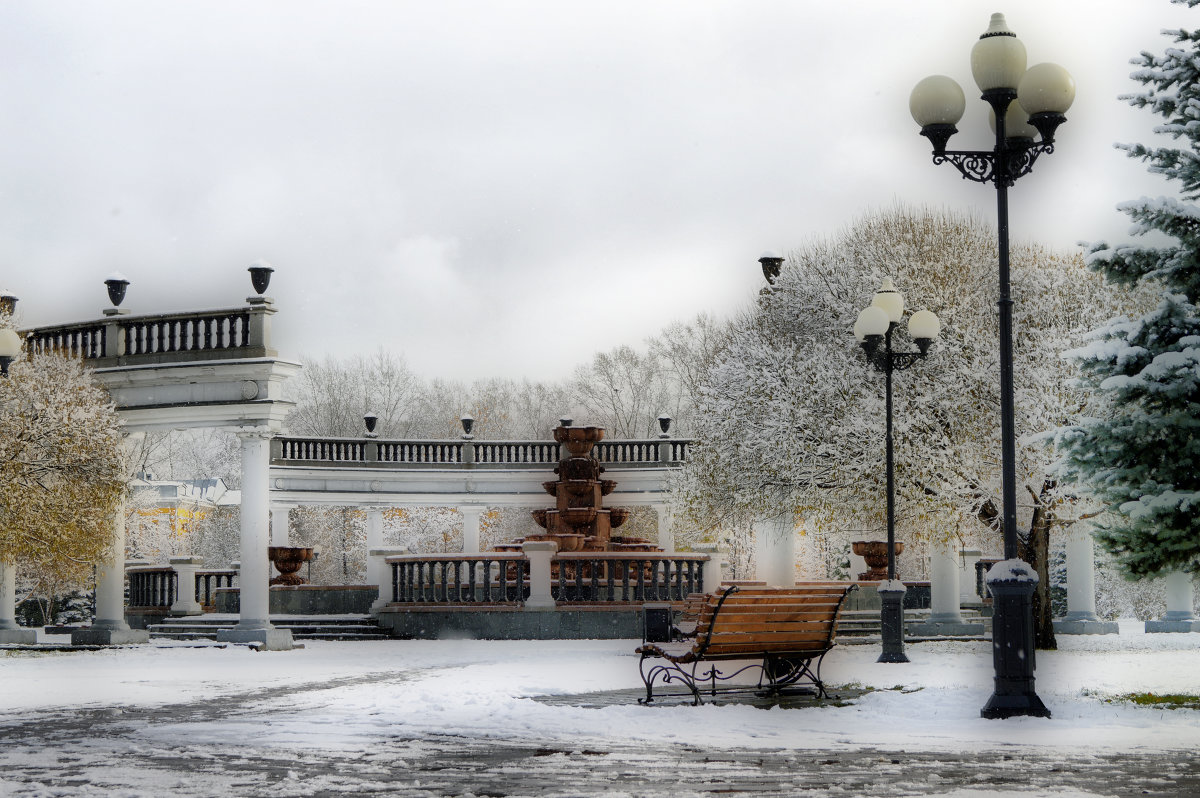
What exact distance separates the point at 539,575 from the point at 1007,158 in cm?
1731

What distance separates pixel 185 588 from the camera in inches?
1288

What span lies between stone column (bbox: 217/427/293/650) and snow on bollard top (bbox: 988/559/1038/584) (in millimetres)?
17509

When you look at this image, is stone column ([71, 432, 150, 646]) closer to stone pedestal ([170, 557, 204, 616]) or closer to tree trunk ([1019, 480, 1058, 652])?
stone pedestal ([170, 557, 204, 616])

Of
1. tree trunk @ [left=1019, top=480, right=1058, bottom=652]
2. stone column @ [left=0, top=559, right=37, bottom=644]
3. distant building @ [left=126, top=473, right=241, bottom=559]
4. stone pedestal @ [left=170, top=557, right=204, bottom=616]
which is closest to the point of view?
tree trunk @ [left=1019, top=480, right=1058, bottom=652]

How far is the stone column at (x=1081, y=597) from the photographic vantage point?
29.4 m

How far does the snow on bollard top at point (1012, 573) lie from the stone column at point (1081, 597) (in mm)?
18423

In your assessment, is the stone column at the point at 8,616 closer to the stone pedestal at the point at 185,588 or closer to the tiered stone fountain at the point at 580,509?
the stone pedestal at the point at 185,588

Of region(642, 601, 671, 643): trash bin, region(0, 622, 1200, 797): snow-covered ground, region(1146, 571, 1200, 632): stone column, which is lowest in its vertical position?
region(1146, 571, 1200, 632): stone column

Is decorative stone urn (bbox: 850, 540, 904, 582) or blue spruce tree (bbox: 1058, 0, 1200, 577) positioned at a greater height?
blue spruce tree (bbox: 1058, 0, 1200, 577)

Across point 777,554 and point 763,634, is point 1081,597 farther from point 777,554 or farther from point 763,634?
point 763,634

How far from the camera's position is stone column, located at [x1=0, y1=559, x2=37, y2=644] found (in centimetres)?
2817

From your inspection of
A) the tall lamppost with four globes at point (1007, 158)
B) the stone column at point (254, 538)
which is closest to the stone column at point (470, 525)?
the stone column at point (254, 538)

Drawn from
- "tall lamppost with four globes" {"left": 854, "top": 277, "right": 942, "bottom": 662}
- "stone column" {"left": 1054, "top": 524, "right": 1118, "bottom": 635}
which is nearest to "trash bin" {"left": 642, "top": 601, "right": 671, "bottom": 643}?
"tall lamppost with four globes" {"left": 854, "top": 277, "right": 942, "bottom": 662}

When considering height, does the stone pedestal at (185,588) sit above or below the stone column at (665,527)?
below
